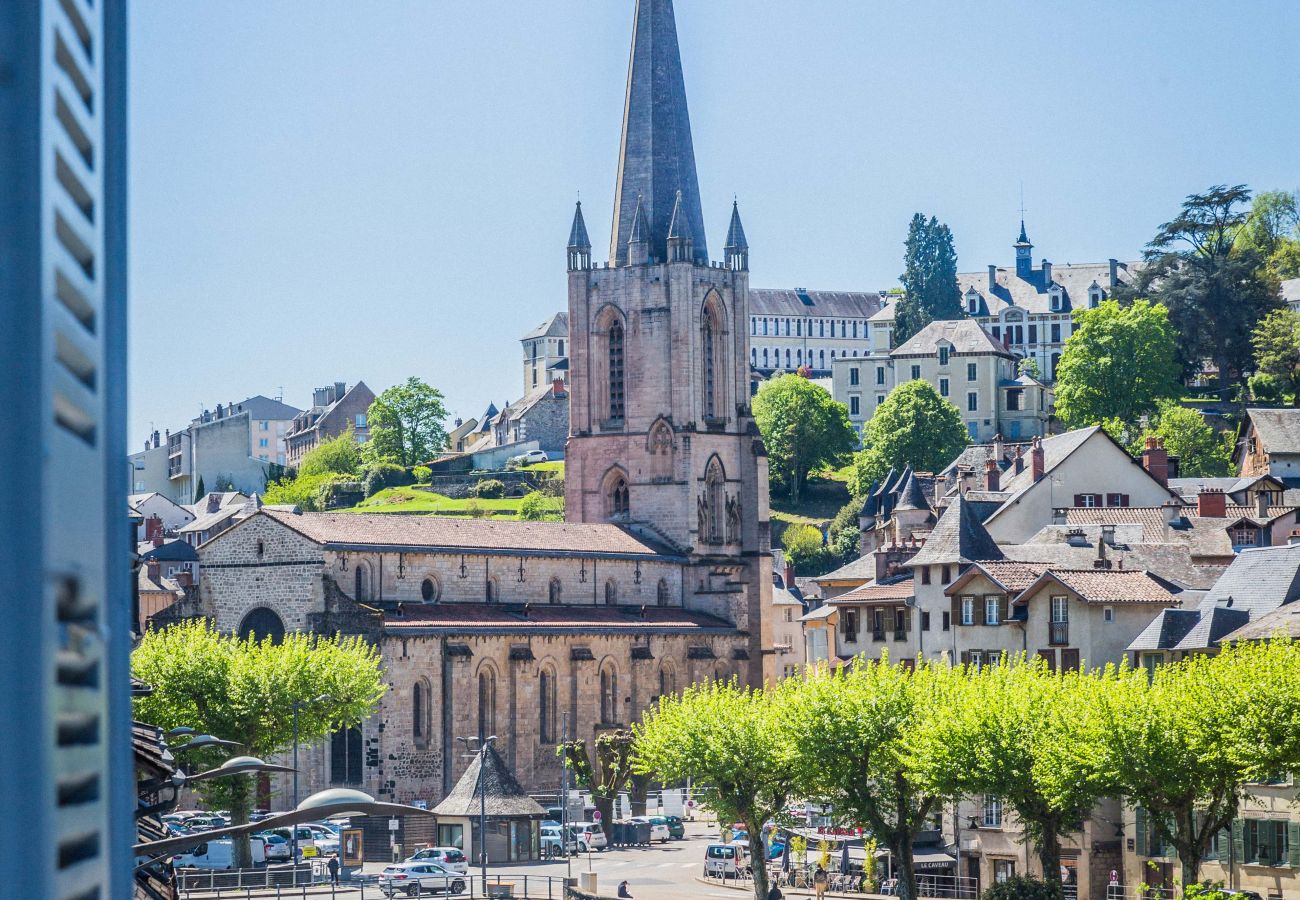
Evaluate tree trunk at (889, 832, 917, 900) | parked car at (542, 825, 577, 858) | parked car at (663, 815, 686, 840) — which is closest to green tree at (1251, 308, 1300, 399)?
parked car at (663, 815, 686, 840)

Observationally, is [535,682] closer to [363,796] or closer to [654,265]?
[654,265]

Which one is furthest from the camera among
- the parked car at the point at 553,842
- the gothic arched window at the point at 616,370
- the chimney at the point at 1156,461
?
the chimney at the point at 1156,461

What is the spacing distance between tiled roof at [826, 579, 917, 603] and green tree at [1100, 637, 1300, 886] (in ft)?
90.5

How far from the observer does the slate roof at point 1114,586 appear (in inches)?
2783

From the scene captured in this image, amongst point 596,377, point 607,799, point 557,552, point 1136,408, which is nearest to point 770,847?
point 607,799

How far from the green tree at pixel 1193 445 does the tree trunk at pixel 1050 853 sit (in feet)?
286

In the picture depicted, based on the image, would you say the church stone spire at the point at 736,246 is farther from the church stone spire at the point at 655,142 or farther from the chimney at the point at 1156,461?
the chimney at the point at 1156,461

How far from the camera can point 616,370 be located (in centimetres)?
10594

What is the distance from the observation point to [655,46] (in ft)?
350

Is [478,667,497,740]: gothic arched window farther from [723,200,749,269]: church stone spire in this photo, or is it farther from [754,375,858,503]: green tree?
[754,375,858,503]: green tree

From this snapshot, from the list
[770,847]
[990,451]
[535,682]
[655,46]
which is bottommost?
[770,847]

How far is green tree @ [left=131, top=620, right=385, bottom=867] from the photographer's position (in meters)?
70.8

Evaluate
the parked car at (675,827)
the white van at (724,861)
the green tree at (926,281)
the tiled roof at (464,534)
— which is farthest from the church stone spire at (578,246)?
the green tree at (926,281)

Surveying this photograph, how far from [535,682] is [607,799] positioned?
22.3 ft
